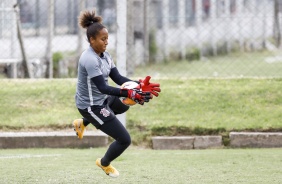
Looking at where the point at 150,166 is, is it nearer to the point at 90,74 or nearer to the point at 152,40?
the point at 90,74

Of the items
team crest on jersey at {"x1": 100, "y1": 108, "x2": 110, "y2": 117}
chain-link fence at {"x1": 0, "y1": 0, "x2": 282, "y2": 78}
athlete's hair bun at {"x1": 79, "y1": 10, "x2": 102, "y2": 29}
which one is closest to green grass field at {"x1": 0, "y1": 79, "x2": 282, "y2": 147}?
chain-link fence at {"x1": 0, "y1": 0, "x2": 282, "y2": 78}

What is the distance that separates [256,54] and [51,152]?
928cm

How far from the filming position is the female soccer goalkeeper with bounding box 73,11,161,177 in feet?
25.4

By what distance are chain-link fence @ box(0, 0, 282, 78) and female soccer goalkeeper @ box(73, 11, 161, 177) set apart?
2912mm

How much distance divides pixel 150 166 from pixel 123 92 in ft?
Result: 5.58

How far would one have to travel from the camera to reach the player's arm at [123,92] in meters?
7.70

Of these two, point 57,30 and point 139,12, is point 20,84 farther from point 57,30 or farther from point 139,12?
point 139,12

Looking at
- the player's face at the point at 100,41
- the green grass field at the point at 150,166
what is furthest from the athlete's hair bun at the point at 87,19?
the green grass field at the point at 150,166

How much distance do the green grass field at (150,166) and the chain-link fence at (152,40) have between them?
2065 millimetres

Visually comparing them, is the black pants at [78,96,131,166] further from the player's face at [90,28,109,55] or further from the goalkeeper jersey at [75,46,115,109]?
the player's face at [90,28,109,55]

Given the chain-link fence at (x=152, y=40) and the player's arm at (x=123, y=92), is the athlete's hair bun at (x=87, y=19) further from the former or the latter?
the chain-link fence at (x=152, y=40)

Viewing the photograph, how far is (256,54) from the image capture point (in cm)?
1889

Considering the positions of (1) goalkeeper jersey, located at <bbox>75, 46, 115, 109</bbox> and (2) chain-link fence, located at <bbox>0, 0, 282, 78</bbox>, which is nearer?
(1) goalkeeper jersey, located at <bbox>75, 46, 115, 109</bbox>

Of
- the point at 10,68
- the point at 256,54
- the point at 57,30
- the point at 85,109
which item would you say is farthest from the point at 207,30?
the point at 85,109
